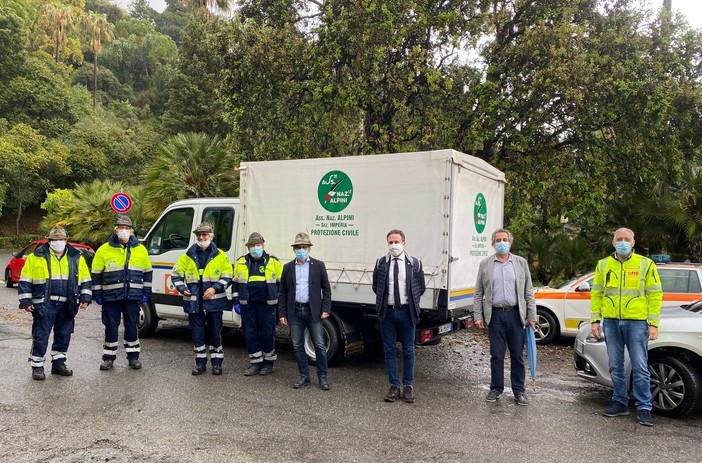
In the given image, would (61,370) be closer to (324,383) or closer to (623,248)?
(324,383)

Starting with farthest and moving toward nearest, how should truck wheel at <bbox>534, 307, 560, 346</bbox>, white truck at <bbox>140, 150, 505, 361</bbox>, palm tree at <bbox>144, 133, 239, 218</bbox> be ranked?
palm tree at <bbox>144, 133, 239, 218</bbox> → truck wheel at <bbox>534, 307, 560, 346</bbox> → white truck at <bbox>140, 150, 505, 361</bbox>

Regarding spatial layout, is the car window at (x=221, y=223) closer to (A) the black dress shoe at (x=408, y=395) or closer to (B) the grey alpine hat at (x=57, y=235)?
(B) the grey alpine hat at (x=57, y=235)

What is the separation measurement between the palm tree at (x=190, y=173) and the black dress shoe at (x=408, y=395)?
10829mm

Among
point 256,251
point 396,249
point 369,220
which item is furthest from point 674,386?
point 256,251

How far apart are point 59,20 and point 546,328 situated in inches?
2519

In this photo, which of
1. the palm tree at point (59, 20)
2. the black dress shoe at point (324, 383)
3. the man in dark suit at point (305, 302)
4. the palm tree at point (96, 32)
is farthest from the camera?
the palm tree at point (96, 32)

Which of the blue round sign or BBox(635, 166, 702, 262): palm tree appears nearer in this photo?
BBox(635, 166, 702, 262): palm tree

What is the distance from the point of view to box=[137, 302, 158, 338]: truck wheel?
30.7 feet

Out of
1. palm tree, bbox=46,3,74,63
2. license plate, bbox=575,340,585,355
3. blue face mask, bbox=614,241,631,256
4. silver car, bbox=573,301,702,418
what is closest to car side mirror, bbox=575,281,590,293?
license plate, bbox=575,340,585,355

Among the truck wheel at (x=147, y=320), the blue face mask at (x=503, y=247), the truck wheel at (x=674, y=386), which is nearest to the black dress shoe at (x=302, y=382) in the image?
the blue face mask at (x=503, y=247)

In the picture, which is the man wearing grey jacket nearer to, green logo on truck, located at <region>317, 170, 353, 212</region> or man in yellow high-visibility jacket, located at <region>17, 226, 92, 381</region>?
green logo on truck, located at <region>317, 170, 353, 212</region>

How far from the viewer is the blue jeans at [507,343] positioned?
238 inches

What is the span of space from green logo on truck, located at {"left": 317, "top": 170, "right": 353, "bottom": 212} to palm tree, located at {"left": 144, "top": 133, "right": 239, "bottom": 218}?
8.77 meters

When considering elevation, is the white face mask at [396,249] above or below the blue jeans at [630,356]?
above
